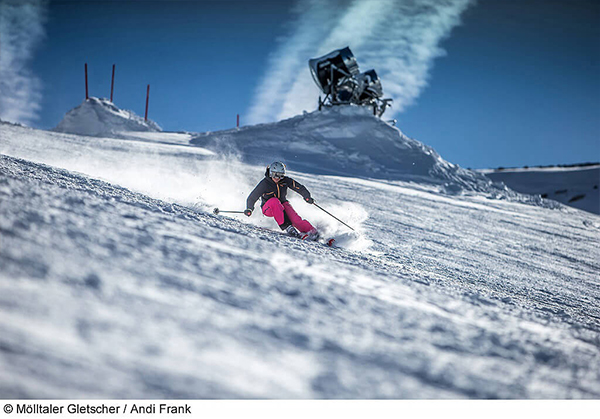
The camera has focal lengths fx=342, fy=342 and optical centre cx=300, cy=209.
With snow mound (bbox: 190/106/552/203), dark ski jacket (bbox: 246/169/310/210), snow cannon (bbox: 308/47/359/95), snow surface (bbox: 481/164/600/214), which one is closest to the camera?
dark ski jacket (bbox: 246/169/310/210)

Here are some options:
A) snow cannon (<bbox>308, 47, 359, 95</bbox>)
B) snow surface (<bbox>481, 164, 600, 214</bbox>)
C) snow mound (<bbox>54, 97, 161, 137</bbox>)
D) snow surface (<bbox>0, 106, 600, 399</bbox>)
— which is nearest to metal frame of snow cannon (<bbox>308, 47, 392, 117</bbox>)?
snow cannon (<bbox>308, 47, 359, 95</bbox>)

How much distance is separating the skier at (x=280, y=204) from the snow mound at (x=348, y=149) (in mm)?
9968

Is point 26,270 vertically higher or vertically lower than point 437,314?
higher

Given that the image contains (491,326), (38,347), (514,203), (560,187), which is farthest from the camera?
(560,187)

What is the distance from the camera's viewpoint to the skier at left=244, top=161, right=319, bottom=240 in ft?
16.1

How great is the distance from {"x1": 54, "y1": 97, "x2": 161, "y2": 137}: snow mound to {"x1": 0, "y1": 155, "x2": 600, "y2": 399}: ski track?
180ft

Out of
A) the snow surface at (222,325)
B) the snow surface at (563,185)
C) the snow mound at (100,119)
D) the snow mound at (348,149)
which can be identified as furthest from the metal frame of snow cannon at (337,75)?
the snow mound at (100,119)

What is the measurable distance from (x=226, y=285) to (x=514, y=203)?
17.9 metres

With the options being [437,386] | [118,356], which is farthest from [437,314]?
[118,356]

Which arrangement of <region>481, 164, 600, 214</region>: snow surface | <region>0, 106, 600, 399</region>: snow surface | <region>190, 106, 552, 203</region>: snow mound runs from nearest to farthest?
<region>0, 106, 600, 399</region>: snow surface < <region>190, 106, 552, 203</region>: snow mound < <region>481, 164, 600, 214</region>: snow surface

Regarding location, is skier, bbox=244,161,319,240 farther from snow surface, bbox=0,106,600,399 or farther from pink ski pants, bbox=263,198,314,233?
snow surface, bbox=0,106,600,399

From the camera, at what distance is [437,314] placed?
1831 mm

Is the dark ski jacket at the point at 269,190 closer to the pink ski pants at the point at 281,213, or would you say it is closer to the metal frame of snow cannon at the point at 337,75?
the pink ski pants at the point at 281,213
